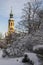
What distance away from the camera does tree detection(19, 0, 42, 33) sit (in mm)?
22733

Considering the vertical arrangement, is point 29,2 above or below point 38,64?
above

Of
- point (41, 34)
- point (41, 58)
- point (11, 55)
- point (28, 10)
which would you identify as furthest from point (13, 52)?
point (28, 10)

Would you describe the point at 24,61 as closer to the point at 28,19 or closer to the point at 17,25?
the point at 28,19

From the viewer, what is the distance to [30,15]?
2362cm

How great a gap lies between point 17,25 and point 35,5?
3230mm

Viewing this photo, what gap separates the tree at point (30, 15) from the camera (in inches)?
895

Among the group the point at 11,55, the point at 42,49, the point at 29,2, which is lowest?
the point at 11,55

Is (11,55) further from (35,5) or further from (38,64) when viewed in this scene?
(35,5)

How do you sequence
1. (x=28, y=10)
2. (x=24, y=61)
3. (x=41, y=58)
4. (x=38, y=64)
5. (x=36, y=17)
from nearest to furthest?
(x=38, y=64) → (x=41, y=58) → (x=24, y=61) → (x=36, y=17) → (x=28, y=10)

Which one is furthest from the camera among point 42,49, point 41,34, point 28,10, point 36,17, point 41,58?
point 28,10

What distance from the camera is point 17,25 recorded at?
83.5 feet

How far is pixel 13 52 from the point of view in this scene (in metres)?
15.8

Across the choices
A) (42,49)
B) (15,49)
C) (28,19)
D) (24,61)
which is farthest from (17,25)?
(42,49)

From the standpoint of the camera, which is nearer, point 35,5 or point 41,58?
point 41,58
